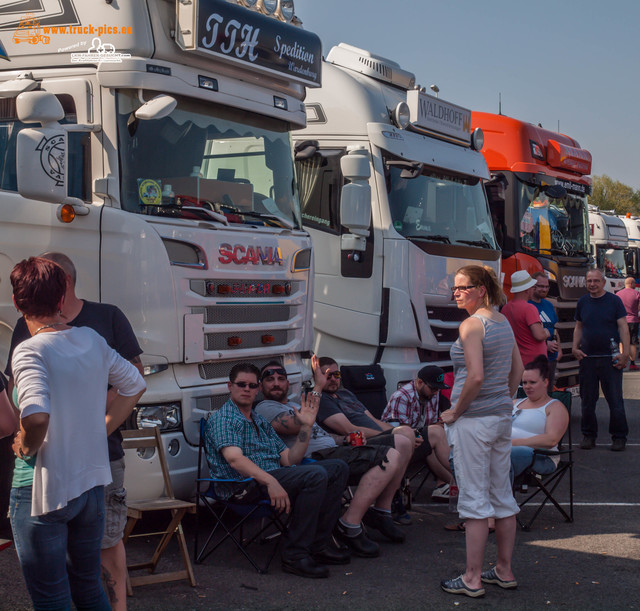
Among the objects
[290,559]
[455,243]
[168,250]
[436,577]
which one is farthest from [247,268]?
[455,243]

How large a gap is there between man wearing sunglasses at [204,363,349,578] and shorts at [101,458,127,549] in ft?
4.73

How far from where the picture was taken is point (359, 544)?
19.8ft

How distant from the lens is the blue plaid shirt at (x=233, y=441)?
5.83 m

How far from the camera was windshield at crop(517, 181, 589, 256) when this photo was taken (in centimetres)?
1117

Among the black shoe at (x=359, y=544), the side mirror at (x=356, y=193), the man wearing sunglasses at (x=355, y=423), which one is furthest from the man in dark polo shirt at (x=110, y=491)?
the side mirror at (x=356, y=193)

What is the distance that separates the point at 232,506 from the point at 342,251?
3.27 metres

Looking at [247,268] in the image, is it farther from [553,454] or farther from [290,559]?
[553,454]

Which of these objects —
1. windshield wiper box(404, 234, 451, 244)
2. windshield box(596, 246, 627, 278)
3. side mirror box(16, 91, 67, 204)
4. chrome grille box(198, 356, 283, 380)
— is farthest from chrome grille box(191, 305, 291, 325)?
windshield box(596, 246, 627, 278)

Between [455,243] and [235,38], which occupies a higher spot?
[235,38]

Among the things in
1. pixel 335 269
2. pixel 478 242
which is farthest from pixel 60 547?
pixel 478 242

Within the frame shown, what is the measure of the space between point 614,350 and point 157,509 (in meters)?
6.39

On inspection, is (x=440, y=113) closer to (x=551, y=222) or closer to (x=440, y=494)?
(x=551, y=222)

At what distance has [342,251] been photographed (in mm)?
8445

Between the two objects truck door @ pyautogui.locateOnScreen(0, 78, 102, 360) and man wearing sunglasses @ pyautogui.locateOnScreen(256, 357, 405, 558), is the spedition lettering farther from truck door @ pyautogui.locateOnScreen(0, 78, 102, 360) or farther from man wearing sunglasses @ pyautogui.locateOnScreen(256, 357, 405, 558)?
truck door @ pyautogui.locateOnScreen(0, 78, 102, 360)
